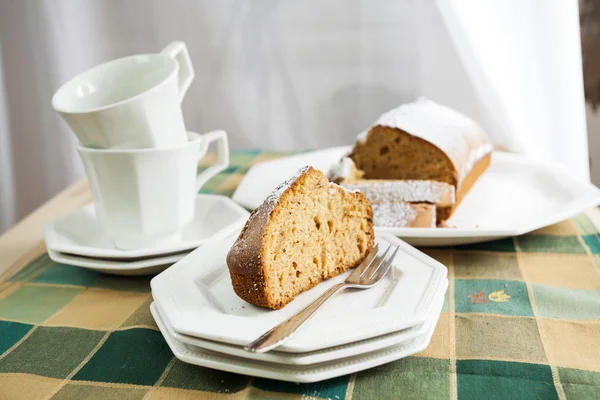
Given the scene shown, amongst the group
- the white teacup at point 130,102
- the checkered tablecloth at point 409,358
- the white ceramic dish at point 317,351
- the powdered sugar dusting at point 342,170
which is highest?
the white teacup at point 130,102

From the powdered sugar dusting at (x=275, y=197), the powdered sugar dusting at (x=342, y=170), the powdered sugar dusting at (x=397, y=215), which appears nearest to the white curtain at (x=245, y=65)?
the powdered sugar dusting at (x=342, y=170)

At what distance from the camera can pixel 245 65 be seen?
2740 millimetres

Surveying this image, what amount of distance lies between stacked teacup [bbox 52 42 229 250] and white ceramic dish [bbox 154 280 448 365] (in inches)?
16.4

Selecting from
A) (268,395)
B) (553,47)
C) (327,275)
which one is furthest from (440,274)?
(553,47)

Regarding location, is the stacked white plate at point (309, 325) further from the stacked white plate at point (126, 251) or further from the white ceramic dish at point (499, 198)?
the white ceramic dish at point (499, 198)

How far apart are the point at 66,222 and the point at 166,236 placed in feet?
0.77

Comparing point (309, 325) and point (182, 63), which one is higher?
point (182, 63)

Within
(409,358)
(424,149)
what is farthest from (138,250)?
(424,149)

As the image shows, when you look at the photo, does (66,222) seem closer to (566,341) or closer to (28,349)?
(28,349)

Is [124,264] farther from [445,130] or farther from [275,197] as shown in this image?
[445,130]

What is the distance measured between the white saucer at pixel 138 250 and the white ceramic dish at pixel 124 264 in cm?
1

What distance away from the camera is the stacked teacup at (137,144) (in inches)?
42.4

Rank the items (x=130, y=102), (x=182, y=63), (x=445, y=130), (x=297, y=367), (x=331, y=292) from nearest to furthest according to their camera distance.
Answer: (x=297, y=367)
(x=331, y=292)
(x=130, y=102)
(x=182, y=63)
(x=445, y=130)

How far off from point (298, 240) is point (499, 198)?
2.46 feet
